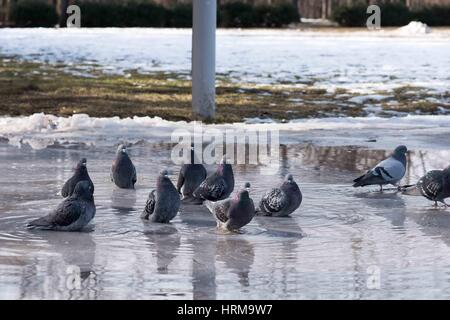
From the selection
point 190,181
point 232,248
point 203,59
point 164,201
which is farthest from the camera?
point 203,59

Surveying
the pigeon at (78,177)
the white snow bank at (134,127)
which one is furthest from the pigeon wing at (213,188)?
the white snow bank at (134,127)

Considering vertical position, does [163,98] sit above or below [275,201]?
below

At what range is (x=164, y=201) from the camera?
31.3 feet

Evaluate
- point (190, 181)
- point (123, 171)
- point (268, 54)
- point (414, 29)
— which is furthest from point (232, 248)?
point (414, 29)

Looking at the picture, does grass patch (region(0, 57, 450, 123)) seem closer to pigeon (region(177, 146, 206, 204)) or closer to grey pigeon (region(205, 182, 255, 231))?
pigeon (region(177, 146, 206, 204))

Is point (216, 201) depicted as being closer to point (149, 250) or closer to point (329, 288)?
point (149, 250)

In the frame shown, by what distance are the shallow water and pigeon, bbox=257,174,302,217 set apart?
0.10m

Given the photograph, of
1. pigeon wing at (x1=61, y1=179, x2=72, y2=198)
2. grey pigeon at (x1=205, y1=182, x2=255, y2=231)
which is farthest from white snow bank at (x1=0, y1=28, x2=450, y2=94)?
grey pigeon at (x1=205, y1=182, x2=255, y2=231)

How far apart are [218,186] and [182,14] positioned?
3632 cm

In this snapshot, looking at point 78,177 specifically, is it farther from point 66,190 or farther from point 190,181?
point 190,181

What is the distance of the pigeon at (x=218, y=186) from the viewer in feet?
33.7

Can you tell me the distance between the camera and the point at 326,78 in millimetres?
26609

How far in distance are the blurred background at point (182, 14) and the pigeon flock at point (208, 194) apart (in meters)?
34.8

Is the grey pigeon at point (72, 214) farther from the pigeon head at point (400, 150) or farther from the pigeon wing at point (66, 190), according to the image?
the pigeon head at point (400, 150)
